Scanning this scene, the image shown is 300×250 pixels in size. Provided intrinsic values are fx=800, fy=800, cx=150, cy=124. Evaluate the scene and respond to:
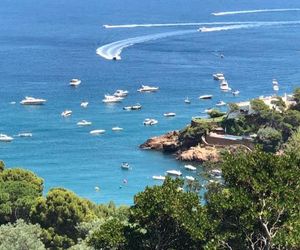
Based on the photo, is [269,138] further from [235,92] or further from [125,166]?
[235,92]

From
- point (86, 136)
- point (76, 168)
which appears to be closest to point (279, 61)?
point (86, 136)

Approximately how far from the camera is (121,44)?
74.4m

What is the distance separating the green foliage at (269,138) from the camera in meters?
38.3

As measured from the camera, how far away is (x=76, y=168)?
38.7 metres

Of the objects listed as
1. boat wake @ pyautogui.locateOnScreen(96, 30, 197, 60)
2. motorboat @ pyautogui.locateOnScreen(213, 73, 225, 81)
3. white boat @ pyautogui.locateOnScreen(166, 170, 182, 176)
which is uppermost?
boat wake @ pyautogui.locateOnScreen(96, 30, 197, 60)

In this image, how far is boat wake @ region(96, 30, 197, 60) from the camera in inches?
2714

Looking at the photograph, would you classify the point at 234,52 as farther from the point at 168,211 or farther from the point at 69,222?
the point at 168,211

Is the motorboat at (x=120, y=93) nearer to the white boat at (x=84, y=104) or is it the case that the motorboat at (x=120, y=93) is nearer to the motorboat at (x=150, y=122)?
the white boat at (x=84, y=104)

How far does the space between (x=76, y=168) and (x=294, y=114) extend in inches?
437

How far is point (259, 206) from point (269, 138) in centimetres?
2695

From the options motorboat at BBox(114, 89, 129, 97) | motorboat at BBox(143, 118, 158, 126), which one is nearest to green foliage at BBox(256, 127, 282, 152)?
motorboat at BBox(143, 118, 158, 126)

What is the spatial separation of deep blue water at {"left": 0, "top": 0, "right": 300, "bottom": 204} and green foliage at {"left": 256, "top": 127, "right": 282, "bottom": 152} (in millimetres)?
4125

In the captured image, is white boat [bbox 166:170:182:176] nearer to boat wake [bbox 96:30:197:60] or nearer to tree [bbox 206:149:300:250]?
tree [bbox 206:149:300:250]

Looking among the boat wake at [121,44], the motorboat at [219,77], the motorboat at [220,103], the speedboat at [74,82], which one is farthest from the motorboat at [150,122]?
the boat wake at [121,44]
